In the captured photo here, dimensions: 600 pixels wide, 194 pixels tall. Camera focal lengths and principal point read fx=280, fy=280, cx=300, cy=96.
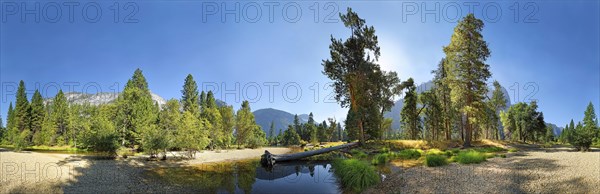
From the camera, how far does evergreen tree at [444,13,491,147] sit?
30.4 m

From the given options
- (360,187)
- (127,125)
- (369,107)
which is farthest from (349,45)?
(127,125)

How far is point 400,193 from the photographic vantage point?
11.4 m

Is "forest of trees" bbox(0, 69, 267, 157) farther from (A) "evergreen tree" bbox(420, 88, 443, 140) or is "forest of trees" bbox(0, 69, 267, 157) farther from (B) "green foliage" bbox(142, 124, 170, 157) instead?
(A) "evergreen tree" bbox(420, 88, 443, 140)

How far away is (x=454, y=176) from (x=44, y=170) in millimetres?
24284

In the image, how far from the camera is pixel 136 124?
43625 millimetres

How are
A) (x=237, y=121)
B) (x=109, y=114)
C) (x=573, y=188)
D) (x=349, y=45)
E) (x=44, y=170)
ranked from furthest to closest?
1. (x=237, y=121)
2. (x=109, y=114)
3. (x=349, y=45)
4. (x=44, y=170)
5. (x=573, y=188)

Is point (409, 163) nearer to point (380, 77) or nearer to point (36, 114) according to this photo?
point (380, 77)

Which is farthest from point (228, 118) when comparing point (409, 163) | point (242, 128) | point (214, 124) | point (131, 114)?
point (409, 163)

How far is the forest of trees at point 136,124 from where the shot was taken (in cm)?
2994

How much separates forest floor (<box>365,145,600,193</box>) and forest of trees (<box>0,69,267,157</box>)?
25.7 meters

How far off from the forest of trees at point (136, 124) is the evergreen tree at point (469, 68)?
29783 mm

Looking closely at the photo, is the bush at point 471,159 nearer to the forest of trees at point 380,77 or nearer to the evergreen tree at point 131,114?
the forest of trees at point 380,77

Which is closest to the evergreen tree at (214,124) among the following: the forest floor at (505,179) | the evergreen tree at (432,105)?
the evergreen tree at (432,105)

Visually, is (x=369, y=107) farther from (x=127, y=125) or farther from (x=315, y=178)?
(x=127, y=125)
